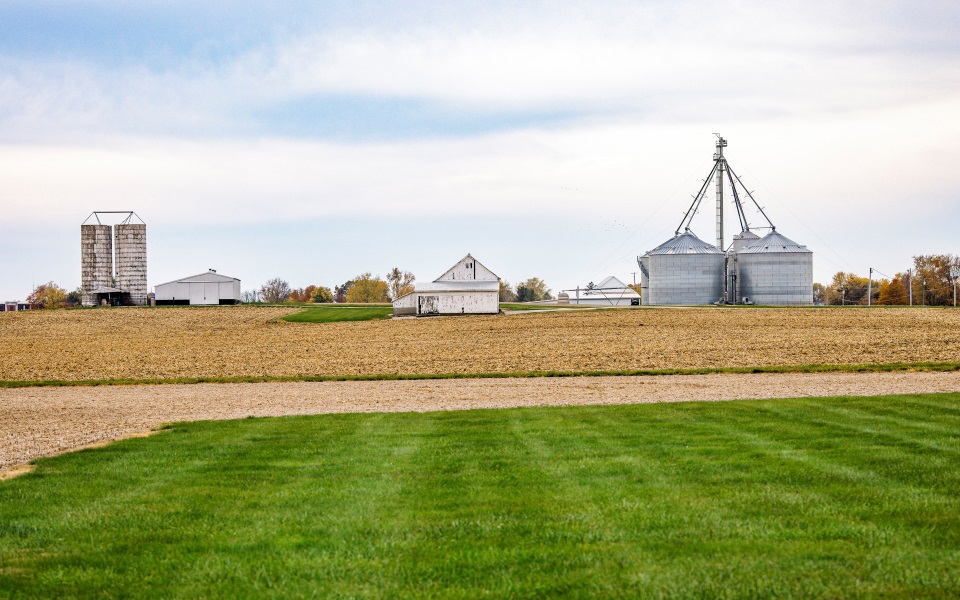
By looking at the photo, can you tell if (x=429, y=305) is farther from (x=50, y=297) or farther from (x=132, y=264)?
A: (x=50, y=297)

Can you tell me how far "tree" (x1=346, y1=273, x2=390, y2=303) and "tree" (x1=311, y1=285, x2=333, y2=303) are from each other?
3.99 m

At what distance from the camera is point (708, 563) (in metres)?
7.09

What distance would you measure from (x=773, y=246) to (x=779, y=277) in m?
3.95

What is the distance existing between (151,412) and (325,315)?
197ft

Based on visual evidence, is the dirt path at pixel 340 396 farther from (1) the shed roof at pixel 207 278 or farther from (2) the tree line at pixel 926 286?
(2) the tree line at pixel 926 286

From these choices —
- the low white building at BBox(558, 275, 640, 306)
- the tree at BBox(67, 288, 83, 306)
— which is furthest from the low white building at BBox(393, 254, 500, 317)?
the tree at BBox(67, 288, 83, 306)

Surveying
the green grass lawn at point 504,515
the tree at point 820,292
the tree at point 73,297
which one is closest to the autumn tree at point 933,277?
the tree at point 820,292

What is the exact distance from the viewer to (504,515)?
29.2 feet

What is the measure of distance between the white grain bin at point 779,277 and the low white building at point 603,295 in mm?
30487

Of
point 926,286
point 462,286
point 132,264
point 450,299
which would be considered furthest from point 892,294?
point 132,264

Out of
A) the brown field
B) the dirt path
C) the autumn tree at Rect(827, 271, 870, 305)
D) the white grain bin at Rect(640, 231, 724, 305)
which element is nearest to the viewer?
the dirt path

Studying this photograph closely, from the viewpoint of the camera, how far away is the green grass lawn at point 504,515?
6887mm

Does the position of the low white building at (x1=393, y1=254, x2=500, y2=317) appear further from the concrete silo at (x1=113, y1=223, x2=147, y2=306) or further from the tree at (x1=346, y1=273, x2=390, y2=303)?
the tree at (x1=346, y1=273, x2=390, y2=303)

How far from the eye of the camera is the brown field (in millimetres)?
35375
